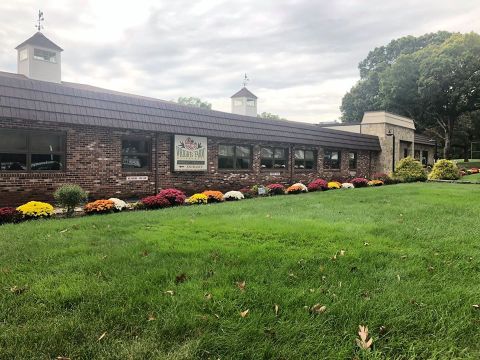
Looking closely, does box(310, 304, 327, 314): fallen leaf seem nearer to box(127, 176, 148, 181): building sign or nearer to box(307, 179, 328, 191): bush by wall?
box(127, 176, 148, 181): building sign

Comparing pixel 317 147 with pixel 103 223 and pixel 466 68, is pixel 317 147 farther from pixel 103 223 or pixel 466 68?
pixel 466 68

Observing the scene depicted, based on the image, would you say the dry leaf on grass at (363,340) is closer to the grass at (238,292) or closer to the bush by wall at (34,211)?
the grass at (238,292)

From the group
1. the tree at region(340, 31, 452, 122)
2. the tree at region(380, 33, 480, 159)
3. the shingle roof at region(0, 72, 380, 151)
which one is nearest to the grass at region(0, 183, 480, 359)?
the shingle roof at region(0, 72, 380, 151)

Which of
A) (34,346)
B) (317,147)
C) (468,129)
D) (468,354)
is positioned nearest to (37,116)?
(34,346)

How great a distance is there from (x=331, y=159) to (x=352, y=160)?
9.69 feet

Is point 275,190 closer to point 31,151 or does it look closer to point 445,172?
point 31,151

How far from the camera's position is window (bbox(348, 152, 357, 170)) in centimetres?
2553

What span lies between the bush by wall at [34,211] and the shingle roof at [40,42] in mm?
21544

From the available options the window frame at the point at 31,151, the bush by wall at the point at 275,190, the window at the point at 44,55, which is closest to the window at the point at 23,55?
the window at the point at 44,55

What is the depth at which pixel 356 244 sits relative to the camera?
5.73m

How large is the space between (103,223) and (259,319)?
5259 millimetres

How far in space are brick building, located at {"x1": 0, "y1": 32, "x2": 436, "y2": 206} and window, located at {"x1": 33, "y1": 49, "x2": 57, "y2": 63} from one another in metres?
12.9

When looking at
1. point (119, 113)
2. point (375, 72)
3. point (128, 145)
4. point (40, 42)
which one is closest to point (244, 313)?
point (119, 113)

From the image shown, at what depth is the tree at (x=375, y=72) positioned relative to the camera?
4466 cm
